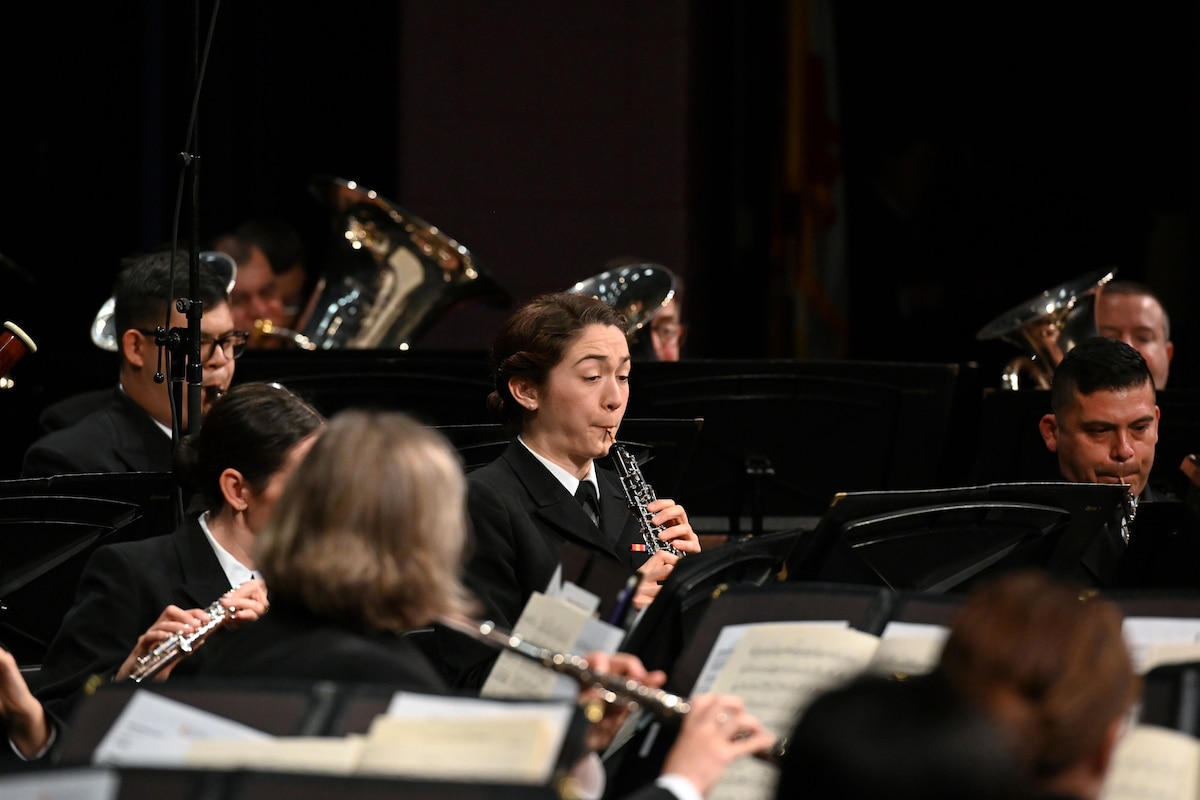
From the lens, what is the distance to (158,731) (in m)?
1.89

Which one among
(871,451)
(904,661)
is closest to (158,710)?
(904,661)

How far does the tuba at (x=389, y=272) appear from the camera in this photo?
18.8 feet

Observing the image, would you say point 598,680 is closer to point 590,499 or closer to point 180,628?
point 180,628

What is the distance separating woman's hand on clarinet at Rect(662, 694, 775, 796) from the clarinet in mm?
1196

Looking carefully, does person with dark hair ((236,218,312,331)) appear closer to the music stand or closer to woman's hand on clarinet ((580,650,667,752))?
the music stand

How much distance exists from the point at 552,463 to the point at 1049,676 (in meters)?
1.86

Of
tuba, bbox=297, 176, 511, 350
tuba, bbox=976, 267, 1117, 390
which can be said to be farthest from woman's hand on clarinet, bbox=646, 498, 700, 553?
tuba, bbox=297, 176, 511, 350

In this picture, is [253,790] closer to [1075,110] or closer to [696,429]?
[696,429]

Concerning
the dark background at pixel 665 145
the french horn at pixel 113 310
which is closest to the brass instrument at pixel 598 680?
the french horn at pixel 113 310

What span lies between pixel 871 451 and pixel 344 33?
12.8 feet

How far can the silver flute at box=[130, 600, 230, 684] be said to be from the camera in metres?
2.70

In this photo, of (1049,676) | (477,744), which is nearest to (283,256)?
(477,744)

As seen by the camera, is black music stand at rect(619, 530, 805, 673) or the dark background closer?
black music stand at rect(619, 530, 805, 673)

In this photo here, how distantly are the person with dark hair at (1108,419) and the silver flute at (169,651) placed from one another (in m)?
2.22
